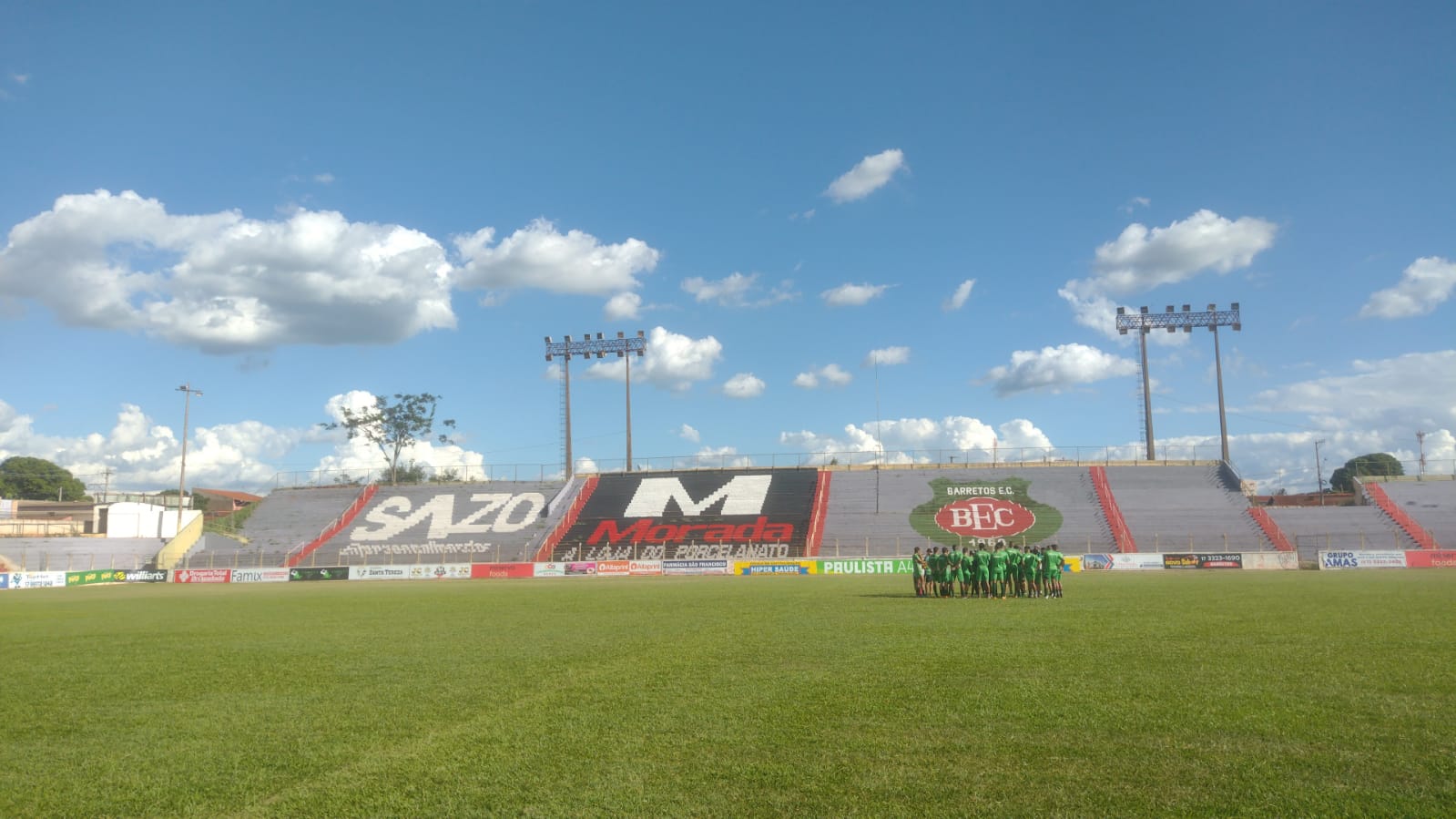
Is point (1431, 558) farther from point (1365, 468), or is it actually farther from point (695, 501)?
point (1365, 468)

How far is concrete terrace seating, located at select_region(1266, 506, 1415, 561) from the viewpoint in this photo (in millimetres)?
51188

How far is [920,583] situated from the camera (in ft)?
84.4

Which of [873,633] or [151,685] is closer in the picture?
[151,685]

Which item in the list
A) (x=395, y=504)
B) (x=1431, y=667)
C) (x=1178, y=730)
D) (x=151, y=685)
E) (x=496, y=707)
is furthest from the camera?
(x=395, y=504)

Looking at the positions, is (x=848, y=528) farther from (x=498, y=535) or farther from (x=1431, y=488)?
(x=1431, y=488)

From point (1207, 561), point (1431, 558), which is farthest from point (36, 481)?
point (1431, 558)

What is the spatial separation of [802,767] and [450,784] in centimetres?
263

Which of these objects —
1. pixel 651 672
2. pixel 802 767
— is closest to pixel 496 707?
pixel 651 672

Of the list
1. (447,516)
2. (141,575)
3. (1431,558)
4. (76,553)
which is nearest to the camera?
(1431,558)

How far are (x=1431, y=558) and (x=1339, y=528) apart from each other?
25.3 feet

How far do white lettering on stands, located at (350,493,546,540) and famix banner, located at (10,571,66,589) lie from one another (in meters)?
17.0

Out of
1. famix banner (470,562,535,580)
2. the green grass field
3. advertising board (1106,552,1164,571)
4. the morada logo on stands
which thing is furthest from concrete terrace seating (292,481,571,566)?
the green grass field

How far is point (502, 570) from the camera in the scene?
5116cm

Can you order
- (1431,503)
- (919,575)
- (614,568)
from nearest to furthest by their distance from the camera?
(919,575) < (614,568) < (1431,503)
